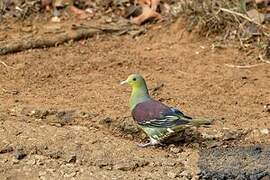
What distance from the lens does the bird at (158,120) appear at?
4.98 metres

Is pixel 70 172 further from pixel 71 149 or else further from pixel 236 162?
pixel 236 162

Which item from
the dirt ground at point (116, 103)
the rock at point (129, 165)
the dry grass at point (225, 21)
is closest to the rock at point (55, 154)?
the dirt ground at point (116, 103)

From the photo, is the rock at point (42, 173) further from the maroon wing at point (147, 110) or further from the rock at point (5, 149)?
the maroon wing at point (147, 110)

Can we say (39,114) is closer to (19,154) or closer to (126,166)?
(19,154)

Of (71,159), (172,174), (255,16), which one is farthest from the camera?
(255,16)

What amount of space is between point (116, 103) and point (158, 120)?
2.67ft

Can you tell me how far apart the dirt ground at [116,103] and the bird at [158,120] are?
125 millimetres

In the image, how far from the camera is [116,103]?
580 centimetres

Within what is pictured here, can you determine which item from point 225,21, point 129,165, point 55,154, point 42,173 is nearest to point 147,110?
point 129,165

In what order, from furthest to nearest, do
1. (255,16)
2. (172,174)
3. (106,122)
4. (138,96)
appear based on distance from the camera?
(255,16), (106,122), (138,96), (172,174)

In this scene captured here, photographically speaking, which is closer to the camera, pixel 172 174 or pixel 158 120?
pixel 172 174

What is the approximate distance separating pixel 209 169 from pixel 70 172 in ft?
2.81

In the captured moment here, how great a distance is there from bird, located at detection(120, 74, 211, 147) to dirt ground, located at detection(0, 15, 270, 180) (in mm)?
125

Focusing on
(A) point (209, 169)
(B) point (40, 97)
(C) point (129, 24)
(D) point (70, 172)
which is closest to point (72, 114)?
(B) point (40, 97)
